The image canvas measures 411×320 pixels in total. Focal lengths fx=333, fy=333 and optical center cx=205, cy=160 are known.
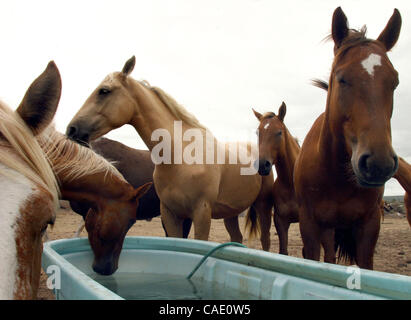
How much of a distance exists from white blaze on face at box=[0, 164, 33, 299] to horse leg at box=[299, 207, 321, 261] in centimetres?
203

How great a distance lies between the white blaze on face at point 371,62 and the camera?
2.00 metres

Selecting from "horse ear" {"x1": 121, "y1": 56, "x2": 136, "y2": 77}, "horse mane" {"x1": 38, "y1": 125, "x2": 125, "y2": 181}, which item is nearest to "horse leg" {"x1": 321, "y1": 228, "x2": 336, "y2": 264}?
"horse mane" {"x1": 38, "y1": 125, "x2": 125, "y2": 181}

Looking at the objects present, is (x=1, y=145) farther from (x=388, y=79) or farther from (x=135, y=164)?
(x=135, y=164)

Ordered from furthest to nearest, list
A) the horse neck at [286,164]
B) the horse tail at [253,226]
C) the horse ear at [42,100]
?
the horse tail at [253,226]
the horse neck at [286,164]
the horse ear at [42,100]

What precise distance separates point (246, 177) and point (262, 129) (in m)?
0.66

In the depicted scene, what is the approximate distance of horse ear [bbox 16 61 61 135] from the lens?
131cm

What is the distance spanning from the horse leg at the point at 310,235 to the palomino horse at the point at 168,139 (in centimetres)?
102

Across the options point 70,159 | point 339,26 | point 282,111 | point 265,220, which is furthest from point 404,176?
point 70,159

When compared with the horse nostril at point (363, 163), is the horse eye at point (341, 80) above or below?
above

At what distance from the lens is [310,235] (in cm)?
256

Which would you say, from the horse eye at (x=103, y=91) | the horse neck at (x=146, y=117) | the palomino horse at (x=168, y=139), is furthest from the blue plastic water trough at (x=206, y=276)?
the horse eye at (x=103, y=91)

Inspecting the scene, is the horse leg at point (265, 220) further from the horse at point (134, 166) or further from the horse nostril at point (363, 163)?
the horse nostril at point (363, 163)

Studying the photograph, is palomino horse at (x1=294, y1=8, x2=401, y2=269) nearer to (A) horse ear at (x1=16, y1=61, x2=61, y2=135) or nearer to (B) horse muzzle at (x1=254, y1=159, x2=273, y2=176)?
(B) horse muzzle at (x1=254, y1=159, x2=273, y2=176)
